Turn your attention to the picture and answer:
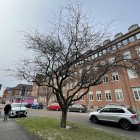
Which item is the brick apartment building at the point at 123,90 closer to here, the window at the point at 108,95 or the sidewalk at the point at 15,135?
the window at the point at 108,95

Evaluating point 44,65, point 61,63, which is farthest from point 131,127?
point 44,65

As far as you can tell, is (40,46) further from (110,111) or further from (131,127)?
(131,127)

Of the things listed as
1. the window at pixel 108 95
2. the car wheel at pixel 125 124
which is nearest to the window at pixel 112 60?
the car wheel at pixel 125 124

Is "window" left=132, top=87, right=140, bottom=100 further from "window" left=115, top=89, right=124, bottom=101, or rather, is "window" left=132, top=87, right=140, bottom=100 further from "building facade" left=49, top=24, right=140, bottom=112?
"window" left=115, top=89, right=124, bottom=101

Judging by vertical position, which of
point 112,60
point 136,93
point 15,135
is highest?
point 136,93

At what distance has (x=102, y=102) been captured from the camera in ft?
101

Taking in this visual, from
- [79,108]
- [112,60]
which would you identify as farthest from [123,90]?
[112,60]

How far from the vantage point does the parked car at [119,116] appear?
11.0 m

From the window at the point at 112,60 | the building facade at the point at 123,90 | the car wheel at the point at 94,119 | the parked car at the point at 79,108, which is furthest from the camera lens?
the parked car at the point at 79,108

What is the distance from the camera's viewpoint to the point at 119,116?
11742mm

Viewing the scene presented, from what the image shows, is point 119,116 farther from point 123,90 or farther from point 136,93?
point 123,90

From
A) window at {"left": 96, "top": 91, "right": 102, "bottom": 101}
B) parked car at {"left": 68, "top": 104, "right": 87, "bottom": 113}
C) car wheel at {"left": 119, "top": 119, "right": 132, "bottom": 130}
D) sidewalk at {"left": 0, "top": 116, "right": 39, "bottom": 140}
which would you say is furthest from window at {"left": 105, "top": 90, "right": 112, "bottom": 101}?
sidewalk at {"left": 0, "top": 116, "right": 39, "bottom": 140}

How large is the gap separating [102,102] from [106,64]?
22907 mm

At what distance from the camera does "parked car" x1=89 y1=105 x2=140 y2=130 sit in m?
11.0
